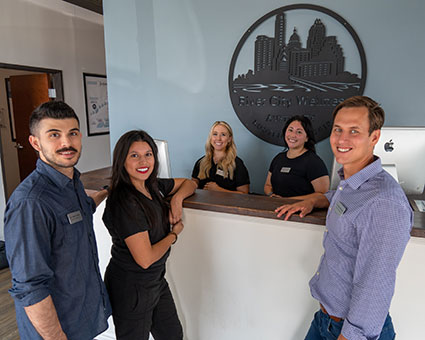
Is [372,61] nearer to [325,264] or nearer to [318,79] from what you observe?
[318,79]

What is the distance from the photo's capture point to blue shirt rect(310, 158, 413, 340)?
0.88 meters

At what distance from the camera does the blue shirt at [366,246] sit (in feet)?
2.89

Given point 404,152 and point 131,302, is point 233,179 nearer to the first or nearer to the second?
point 404,152

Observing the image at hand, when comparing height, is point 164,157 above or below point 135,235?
above

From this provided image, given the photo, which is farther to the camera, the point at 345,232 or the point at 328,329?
the point at 328,329

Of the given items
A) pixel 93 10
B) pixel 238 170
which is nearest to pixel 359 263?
pixel 238 170

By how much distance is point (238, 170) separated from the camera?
2551mm

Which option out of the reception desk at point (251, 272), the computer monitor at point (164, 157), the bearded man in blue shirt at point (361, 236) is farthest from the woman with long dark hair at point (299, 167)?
the bearded man in blue shirt at point (361, 236)

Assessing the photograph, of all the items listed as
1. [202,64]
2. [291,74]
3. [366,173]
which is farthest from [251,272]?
[202,64]

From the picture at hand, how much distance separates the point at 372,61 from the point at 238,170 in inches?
56.1

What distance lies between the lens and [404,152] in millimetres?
1726

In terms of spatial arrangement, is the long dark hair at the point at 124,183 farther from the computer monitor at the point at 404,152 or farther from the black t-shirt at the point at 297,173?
the black t-shirt at the point at 297,173

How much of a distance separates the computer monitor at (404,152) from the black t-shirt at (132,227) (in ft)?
3.38

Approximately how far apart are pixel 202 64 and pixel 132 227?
2.33m
